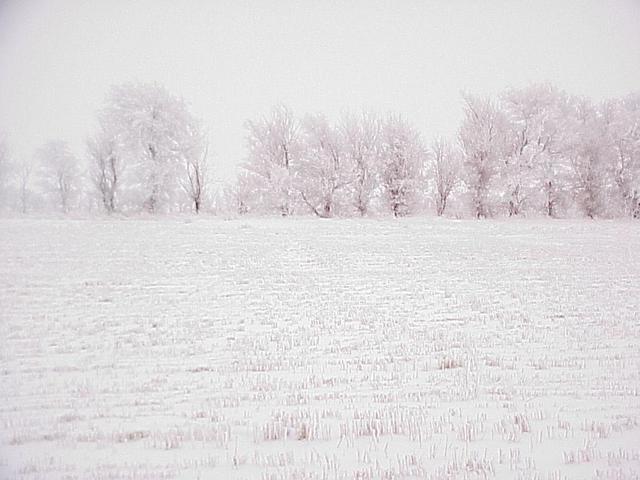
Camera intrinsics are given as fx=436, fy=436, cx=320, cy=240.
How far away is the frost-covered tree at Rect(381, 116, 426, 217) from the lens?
44.7 meters

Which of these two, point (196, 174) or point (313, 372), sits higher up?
point (196, 174)

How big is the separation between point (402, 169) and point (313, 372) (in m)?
40.3

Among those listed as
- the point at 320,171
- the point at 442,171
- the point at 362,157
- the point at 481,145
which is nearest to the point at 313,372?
the point at 320,171

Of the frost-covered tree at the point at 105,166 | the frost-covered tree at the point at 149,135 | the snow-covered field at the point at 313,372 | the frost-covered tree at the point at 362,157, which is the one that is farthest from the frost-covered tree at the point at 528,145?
the frost-covered tree at the point at 105,166

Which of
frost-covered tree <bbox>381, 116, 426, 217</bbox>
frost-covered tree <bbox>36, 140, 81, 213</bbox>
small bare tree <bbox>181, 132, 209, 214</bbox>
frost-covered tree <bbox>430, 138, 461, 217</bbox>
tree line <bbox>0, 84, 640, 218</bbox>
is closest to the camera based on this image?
tree line <bbox>0, 84, 640, 218</bbox>

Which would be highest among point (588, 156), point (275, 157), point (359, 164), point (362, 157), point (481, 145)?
point (481, 145)

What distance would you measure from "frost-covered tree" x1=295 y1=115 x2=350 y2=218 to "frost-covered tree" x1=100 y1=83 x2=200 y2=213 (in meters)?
17.4

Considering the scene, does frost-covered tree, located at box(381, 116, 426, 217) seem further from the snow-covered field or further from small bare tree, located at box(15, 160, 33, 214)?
small bare tree, located at box(15, 160, 33, 214)

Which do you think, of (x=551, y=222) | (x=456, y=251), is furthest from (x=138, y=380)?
(x=551, y=222)

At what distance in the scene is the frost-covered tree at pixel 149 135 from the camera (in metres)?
23.9

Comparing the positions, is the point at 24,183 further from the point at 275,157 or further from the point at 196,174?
the point at 275,157

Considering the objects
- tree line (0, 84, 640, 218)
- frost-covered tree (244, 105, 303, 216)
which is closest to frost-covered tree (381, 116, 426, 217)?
tree line (0, 84, 640, 218)

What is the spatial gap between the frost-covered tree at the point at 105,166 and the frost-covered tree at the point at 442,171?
31.1 metres

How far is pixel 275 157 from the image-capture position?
43.3 meters
